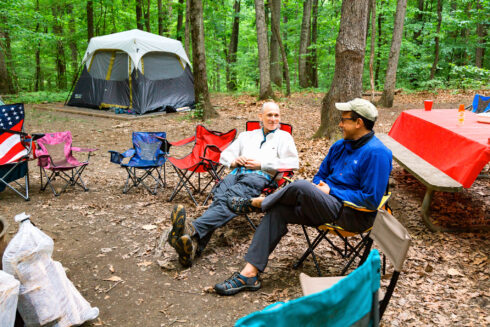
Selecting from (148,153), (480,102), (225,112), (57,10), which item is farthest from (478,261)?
(57,10)

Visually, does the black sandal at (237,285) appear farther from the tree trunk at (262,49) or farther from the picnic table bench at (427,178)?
the tree trunk at (262,49)

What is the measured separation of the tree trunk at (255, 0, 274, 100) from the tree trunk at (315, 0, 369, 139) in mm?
4925

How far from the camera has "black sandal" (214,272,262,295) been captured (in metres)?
2.48

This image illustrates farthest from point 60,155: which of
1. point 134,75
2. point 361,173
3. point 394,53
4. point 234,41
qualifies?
point 234,41

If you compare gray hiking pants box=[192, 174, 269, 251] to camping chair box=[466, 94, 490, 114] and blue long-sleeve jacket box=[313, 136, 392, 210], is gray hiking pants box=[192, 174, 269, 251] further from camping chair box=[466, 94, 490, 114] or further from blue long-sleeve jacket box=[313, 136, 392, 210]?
camping chair box=[466, 94, 490, 114]

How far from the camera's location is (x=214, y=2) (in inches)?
614

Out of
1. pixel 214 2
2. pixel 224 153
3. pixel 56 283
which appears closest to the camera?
pixel 56 283

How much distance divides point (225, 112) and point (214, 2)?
8.34 metres

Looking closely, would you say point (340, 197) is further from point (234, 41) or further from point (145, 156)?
point (234, 41)

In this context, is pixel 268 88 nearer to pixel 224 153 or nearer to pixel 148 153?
pixel 148 153

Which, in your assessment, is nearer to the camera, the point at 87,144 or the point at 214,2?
the point at 87,144

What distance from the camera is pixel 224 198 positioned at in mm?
3084

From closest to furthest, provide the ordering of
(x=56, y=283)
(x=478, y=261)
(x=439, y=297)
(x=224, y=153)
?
(x=56, y=283), (x=439, y=297), (x=478, y=261), (x=224, y=153)

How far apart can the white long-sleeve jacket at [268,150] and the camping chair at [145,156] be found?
1195mm
